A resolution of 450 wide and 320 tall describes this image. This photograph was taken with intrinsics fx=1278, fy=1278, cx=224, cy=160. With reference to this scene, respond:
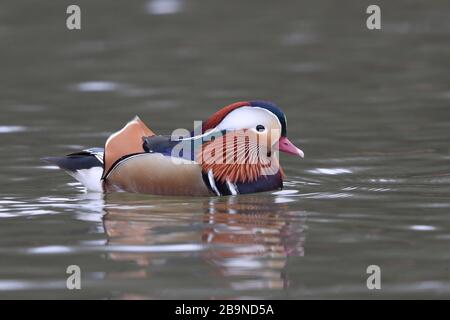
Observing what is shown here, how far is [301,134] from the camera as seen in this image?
458 inches

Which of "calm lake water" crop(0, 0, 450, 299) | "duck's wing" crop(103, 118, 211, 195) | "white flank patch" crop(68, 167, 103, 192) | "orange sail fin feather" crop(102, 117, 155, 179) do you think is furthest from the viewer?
"white flank patch" crop(68, 167, 103, 192)

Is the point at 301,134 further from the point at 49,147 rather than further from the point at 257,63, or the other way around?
the point at 257,63

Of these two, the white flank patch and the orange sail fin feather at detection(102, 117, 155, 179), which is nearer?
the orange sail fin feather at detection(102, 117, 155, 179)

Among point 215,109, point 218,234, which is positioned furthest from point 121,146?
point 215,109

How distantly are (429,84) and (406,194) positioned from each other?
435 cm

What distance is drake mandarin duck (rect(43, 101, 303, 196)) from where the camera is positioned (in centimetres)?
932

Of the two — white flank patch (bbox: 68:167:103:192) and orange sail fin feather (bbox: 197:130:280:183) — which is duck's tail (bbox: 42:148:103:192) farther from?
orange sail fin feather (bbox: 197:130:280:183)

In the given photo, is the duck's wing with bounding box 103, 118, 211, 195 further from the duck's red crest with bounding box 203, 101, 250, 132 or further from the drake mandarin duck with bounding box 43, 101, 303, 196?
the duck's red crest with bounding box 203, 101, 250, 132

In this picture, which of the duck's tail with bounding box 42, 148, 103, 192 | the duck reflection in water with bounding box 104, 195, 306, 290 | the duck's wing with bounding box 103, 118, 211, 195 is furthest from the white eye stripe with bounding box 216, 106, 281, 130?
the duck's tail with bounding box 42, 148, 103, 192

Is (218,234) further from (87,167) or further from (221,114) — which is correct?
(87,167)

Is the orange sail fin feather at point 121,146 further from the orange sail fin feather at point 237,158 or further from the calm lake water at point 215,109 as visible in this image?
the orange sail fin feather at point 237,158

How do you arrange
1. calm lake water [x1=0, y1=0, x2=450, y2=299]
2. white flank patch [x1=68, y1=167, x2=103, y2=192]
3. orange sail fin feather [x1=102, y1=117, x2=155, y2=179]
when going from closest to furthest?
calm lake water [x1=0, y1=0, x2=450, y2=299] → orange sail fin feather [x1=102, y1=117, x2=155, y2=179] → white flank patch [x1=68, y1=167, x2=103, y2=192]

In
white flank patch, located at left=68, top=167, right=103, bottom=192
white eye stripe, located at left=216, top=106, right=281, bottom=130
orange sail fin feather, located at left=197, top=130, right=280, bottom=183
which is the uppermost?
white eye stripe, located at left=216, top=106, right=281, bottom=130

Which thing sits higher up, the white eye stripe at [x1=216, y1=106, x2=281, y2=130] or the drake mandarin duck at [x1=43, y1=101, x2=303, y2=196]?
the white eye stripe at [x1=216, y1=106, x2=281, y2=130]
